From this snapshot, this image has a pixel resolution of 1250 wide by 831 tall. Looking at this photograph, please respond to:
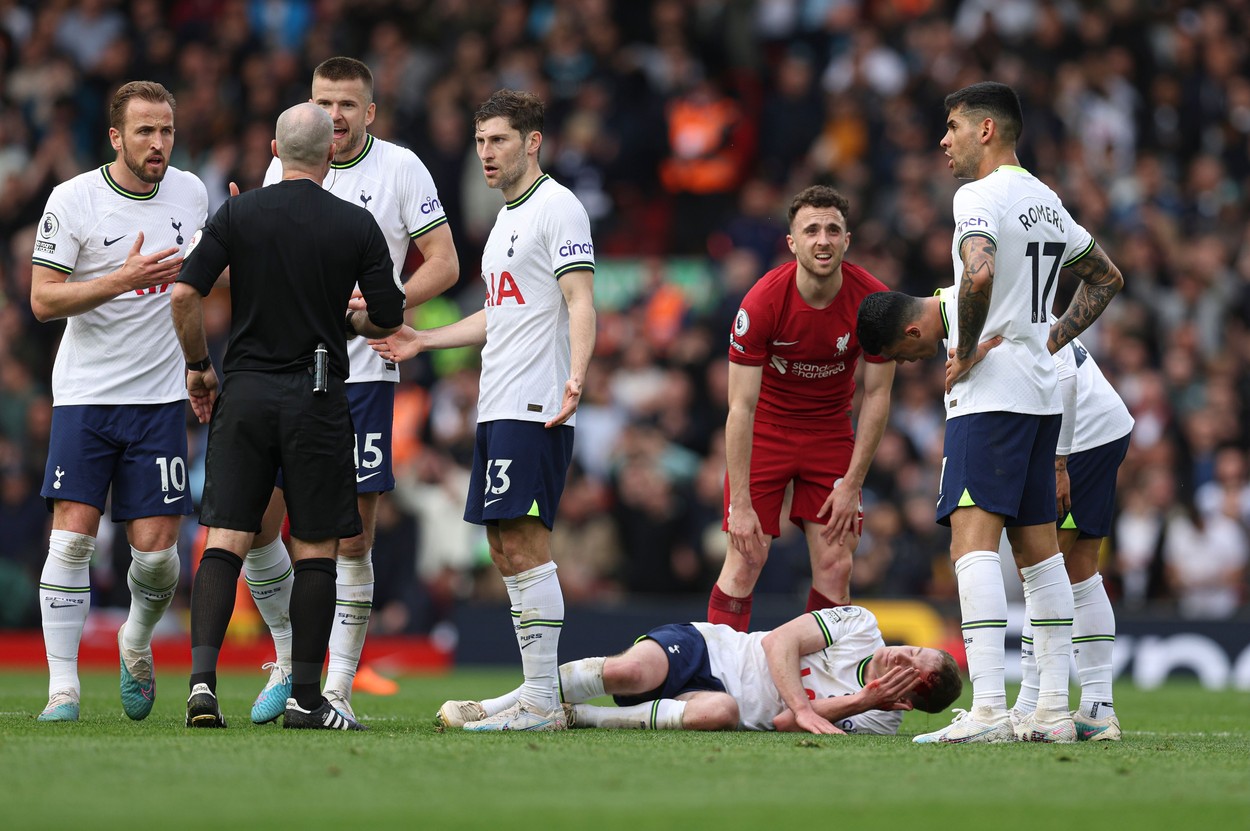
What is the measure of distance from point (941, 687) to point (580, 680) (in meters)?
1.83

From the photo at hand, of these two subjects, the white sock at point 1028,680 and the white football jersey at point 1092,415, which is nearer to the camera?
the white sock at point 1028,680

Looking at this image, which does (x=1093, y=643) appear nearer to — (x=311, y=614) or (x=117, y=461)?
(x=311, y=614)

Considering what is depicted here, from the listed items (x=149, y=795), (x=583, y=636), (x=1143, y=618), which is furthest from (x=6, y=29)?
(x=149, y=795)

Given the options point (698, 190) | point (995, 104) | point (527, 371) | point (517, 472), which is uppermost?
point (698, 190)

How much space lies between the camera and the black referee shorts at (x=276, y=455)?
7.51 m

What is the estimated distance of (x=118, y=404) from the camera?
862cm

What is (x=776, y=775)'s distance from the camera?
242 inches

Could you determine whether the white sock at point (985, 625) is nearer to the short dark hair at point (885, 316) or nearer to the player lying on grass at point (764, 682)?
the player lying on grass at point (764, 682)

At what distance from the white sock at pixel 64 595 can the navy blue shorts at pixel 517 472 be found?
83.1 inches

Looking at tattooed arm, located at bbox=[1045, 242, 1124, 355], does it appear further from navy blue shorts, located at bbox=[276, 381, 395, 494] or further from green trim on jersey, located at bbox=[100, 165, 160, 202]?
green trim on jersey, located at bbox=[100, 165, 160, 202]

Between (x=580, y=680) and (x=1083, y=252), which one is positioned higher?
(x=1083, y=252)

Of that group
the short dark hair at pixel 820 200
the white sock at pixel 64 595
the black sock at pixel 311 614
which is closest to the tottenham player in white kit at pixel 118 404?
the white sock at pixel 64 595

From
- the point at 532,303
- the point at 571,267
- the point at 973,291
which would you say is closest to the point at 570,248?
the point at 571,267

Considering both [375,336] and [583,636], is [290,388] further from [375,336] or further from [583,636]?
[583,636]
